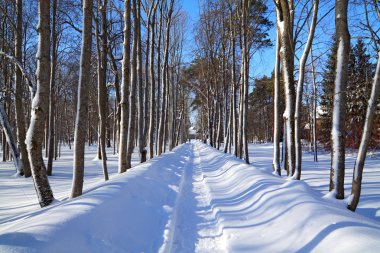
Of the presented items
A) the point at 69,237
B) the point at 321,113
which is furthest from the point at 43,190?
the point at 321,113

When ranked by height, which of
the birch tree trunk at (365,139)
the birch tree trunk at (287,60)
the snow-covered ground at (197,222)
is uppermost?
the birch tree trunk at (287,60)

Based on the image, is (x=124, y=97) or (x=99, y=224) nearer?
(x=99, y=224)

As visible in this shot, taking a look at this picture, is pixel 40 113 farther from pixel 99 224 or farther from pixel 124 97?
pixel 124 97

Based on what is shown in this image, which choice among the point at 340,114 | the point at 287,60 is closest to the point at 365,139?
the point at 340,114

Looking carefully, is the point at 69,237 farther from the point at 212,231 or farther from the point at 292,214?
the point at 292,214

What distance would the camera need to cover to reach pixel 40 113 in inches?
246

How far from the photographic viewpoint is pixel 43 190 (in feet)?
21.2

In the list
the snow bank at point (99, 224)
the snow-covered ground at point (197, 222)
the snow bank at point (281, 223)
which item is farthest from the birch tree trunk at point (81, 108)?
the snow bank at point (281, 223)

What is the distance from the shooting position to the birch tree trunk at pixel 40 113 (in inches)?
245

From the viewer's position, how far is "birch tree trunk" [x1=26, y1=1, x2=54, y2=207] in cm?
621

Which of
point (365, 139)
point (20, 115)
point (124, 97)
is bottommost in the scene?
point (365, 139)

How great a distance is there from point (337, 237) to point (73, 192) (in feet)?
18.3

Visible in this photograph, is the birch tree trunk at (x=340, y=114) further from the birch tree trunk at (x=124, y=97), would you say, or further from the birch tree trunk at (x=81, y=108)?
the birch tree trunk at (x=124, y=97)

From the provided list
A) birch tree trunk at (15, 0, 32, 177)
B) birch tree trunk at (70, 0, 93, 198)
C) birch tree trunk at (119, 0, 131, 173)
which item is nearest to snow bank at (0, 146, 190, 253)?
birch tree trunk at (70, 0, 93, 198)
